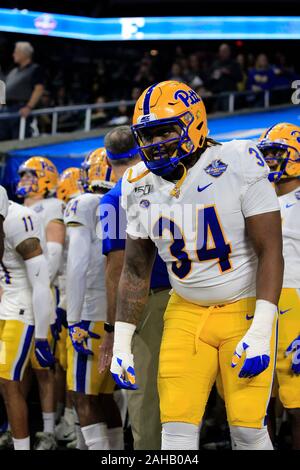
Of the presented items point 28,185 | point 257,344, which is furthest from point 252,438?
point 28,185


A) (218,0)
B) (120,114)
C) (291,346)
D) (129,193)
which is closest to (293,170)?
(291,346)

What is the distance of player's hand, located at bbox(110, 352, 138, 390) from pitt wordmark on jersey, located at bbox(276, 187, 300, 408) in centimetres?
104

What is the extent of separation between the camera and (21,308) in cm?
477

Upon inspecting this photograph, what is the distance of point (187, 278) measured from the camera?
132 inches

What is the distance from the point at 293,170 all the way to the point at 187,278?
1.31 meters

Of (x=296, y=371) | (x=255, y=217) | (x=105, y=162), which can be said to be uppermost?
(x=105, y=162)

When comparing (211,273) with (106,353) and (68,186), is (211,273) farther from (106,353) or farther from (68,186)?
(68,186)

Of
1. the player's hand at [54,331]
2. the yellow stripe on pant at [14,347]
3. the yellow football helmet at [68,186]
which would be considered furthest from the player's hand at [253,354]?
the yellow football helmet at [68,186]

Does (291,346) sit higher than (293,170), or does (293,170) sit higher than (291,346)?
(293,170)

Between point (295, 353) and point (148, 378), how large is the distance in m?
0.76

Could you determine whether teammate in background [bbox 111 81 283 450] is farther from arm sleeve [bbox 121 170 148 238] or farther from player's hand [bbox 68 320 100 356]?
player's hand [bbox 68 320 100 356]

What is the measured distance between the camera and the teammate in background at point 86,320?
4.55m

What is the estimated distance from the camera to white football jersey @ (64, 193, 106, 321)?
456 cm

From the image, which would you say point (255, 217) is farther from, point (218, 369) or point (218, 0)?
point (218, 0)
